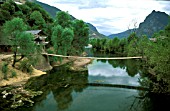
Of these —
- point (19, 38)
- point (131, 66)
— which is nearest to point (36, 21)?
point (131, 66)

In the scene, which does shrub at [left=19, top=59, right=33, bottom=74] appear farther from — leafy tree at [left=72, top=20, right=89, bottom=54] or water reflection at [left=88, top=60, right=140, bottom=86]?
leafy tree at [left=72, top=20, right=89, bottom=54]

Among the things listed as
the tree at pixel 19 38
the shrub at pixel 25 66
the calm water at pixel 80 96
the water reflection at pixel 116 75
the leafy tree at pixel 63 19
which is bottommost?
the calm water at pixel 80 96

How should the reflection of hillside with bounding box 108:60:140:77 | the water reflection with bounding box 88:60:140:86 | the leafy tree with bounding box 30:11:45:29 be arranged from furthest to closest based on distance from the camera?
the leafy tree with bounding box 30:11:45:29
the reflection of hillside with bounding box 108:60:140:77
the water reflection with bounding box 88:60:140:86

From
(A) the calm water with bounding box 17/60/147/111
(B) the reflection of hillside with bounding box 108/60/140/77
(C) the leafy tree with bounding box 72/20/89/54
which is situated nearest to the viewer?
(A) the calm water with bounding box 17/60/147/111

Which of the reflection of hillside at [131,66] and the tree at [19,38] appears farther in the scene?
the reflection of hillside at [131,66]

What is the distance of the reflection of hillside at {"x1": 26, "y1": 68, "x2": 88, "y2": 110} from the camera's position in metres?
21.0

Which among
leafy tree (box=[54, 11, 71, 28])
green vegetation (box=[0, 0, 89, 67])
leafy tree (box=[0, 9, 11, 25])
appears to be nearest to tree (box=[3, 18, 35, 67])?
green vegetation (box=[0, 0, 89, 67])

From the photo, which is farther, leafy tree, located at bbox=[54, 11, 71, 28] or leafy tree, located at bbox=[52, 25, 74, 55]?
leafy tree, located at bbox=[54, 11, 71, 28]

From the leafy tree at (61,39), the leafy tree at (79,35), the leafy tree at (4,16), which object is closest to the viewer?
the leafy tree at (61,39)

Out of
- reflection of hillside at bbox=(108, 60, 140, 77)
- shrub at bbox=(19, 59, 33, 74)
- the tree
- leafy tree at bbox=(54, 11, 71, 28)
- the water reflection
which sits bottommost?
the water reflection

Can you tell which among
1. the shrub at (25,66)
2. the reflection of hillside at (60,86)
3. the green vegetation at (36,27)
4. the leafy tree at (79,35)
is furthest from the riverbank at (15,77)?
the leafy tree at (79,35)

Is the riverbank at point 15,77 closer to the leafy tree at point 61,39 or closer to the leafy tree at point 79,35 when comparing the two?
the leafy tree at point 61,39

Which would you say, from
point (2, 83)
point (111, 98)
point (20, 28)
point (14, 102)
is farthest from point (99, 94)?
point (20, 28)

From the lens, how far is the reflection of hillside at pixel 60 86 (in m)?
21.0
